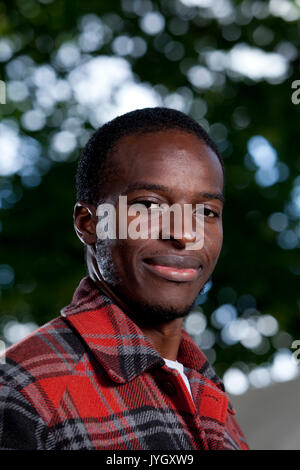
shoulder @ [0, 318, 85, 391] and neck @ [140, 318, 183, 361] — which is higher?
shoulder @ [0, 318, 85, 391]

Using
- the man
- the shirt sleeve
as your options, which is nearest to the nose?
the man

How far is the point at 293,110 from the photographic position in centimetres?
365

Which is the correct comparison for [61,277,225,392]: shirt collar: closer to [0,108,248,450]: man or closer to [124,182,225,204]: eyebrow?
[0,108,248,450]: man

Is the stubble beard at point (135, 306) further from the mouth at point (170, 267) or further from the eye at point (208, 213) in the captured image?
the eye at point (208, 213)

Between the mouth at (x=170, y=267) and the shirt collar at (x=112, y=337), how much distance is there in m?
0.10

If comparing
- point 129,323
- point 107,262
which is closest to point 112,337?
point 129,323

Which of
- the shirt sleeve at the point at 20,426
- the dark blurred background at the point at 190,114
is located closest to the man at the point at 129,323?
the shirt sleeve at the point at 20,426

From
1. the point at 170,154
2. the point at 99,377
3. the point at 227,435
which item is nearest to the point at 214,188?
the point at 170,154

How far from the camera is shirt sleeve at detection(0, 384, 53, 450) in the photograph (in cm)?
87

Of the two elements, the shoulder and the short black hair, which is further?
the short black hair

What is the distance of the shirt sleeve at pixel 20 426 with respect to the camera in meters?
0.87

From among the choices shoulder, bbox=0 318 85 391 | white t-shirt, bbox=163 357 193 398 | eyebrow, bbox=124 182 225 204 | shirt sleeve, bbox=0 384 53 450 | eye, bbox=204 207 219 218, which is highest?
eyebrow, bbox=124 182 225 204

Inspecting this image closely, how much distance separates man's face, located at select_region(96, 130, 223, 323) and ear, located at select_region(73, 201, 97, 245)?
0.15 ft
